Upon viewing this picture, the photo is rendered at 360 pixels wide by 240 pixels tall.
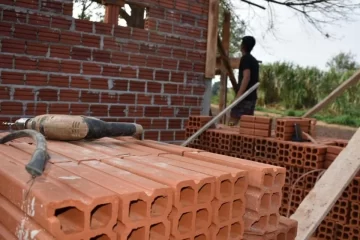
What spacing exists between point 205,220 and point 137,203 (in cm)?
38

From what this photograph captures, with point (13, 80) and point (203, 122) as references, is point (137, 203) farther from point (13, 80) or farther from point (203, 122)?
point (203, 122)

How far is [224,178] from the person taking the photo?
1.62 meters

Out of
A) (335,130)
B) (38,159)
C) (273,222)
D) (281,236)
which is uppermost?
(38,159)

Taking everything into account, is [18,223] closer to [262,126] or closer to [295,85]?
[262,126]

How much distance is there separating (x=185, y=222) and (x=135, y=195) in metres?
0.36

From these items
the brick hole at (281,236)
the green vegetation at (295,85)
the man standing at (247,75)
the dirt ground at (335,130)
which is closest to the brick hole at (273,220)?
the brick hole at (281,236)

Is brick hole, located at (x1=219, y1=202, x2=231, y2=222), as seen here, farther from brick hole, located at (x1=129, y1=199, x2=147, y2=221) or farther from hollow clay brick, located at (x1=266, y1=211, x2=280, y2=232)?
brick hole, located at (x1=129, y1=199, x2=147, y2=221)

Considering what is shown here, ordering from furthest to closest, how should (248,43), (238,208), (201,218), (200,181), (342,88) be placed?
(248,43), (342,88), (238,208), (201,218), (200,181)

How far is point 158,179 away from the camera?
1.47m

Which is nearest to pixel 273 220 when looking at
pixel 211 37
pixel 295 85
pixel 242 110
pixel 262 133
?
pixel 262 133

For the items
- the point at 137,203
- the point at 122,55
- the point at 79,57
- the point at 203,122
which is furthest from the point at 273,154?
the point at 137,203

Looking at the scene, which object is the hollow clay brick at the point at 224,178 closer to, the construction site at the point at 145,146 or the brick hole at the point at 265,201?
the construction site at the point at 145,146

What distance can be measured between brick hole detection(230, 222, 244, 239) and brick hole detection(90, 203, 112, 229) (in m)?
0.70

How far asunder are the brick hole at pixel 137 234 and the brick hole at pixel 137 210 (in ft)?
0.15
